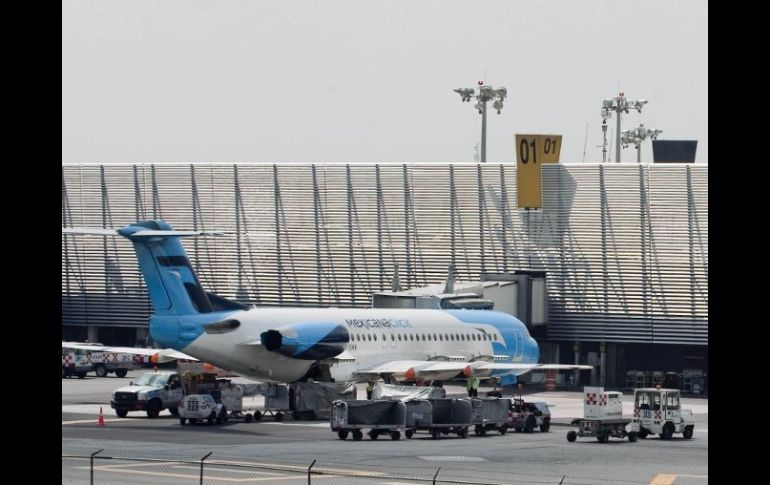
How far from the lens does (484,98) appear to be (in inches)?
3775

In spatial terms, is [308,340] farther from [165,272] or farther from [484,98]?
A: [484,98]

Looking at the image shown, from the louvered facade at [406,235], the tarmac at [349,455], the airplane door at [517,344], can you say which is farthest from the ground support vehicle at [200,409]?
the louvered facade at [406,235]

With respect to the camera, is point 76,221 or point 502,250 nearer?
point 502,250

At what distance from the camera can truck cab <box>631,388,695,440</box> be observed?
46375 mm

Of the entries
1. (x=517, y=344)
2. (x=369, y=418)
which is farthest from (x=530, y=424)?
(x=517, y=344)

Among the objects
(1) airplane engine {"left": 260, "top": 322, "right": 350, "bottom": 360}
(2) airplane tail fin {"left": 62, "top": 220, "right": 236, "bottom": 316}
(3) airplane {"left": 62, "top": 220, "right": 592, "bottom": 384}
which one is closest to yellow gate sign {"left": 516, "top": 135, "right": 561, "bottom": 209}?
(3) airplane {"left": 62, "top": 220, "right": 592, "bottom": 384}

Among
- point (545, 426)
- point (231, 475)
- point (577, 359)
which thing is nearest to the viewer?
point (231, 475)

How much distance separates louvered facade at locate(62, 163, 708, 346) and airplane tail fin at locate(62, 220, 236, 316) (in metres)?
23.1

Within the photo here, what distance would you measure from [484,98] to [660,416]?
5177 centimetres
